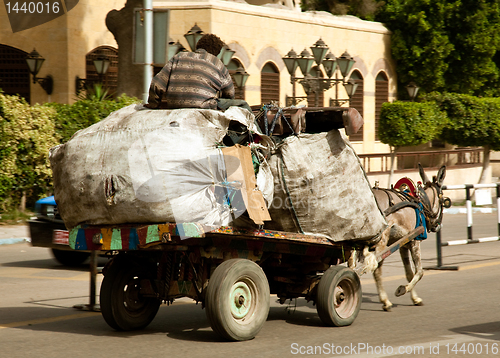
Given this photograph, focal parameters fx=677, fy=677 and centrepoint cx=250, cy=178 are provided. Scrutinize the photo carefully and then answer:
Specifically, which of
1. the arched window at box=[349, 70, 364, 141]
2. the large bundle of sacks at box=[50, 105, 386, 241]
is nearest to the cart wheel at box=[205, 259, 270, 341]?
the large bundle of sacks at box=[50, 105, 386, 241]

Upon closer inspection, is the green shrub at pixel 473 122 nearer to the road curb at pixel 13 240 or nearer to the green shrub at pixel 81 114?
the green shrub at pixel 81 114

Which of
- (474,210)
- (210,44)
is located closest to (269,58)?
(474,210)

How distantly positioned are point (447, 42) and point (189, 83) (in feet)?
85.7

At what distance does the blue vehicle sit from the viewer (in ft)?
34.3

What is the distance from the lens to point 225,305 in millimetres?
5949

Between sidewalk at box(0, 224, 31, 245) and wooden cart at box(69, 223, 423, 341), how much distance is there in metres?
7.75

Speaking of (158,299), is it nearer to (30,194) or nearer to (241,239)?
(241,239)

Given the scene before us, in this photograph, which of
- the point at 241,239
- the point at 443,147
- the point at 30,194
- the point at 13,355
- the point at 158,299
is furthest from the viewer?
the point at 443,147

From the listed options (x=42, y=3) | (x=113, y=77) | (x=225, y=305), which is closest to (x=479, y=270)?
(x=225, y=305)

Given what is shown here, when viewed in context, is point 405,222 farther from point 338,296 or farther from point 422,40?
point 422,40

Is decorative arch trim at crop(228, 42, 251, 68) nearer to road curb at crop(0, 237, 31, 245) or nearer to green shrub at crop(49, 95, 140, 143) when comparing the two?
green shrub at crop(49, 95, 140, 143)

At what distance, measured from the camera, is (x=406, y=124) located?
24.0 metres

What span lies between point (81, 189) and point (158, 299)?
4.81 feet

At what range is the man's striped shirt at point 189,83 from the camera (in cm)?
644
